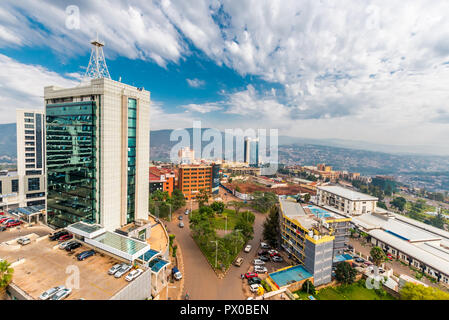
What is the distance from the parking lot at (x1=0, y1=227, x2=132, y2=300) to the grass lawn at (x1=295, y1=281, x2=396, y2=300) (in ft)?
49.9

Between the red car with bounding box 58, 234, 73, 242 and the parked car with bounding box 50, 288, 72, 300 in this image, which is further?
the red car with bounding box 58, 234, 73, 242

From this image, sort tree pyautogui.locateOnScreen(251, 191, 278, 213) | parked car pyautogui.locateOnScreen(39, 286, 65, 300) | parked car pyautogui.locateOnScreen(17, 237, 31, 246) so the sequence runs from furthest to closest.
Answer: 1. tree pyautogui.locateOnScreen(251, 191, 278, 213)
2. parked car pyautogui.locateOnScreen(17, 237, 31, 246)
3. parked car pyautogui.locateOnScreen(39, 286, 65, 300)

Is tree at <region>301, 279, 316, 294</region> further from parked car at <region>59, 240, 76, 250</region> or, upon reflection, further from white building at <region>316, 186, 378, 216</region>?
white building at <region>316, 186, 378, 216</region>

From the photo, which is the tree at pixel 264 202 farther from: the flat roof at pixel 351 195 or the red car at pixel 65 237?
the red car at pixel 65 237

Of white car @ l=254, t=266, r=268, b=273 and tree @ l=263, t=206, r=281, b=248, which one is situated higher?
tree @ l=263, t=206, r=281, b=248

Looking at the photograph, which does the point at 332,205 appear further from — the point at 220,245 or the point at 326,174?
the point at 326,174

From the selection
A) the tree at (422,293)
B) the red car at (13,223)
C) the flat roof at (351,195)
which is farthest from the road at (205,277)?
the flat roof at (351,195)

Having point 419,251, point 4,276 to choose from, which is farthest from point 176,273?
point 419,251

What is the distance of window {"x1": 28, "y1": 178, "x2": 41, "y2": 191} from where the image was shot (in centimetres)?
3394

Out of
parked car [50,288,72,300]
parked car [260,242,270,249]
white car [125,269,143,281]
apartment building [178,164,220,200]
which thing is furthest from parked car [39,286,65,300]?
apartment building [178,164,220,200]

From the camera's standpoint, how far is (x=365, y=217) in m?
34.9

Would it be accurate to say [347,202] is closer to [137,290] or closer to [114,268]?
[137,290]

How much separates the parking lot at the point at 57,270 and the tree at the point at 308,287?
47.8 ft
